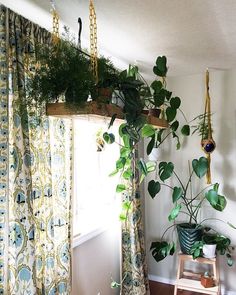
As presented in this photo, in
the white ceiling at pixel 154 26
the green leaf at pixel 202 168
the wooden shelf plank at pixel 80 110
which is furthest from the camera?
the green leaf at pixel 202 168

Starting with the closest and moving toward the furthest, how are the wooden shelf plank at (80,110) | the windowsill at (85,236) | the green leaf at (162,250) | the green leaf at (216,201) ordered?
the wooden shelf plank at (80,110) < the windowsill at (85,236) < the green leaf at (216,201) < the green leaf at (162,250)

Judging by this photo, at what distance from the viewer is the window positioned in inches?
96.1

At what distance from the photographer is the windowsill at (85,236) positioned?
7.07 feet

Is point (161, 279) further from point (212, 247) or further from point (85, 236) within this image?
point (85, 236)

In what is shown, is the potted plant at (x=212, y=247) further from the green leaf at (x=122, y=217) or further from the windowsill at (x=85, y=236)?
the windowsill at (x=85, y=236)

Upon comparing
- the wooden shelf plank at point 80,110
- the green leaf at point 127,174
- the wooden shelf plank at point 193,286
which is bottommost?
the wooden shelf plank at point 193,286

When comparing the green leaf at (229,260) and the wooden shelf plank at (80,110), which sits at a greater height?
the wooden shelf plank at (80,110)

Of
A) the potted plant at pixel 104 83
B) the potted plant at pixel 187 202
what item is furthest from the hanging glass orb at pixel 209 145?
the potted plant at pixel 104 83

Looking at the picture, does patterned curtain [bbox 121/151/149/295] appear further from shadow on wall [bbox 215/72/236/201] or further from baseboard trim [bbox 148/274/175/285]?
shadow on wall [bbox 215/72/236/201]

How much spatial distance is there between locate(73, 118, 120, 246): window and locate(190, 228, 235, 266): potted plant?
2.75 ft

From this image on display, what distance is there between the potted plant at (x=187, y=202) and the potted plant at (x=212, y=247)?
0.06 meters

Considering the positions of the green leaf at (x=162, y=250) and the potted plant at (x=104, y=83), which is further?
the green leaf at (x=162, y=250)

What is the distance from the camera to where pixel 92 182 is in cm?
267

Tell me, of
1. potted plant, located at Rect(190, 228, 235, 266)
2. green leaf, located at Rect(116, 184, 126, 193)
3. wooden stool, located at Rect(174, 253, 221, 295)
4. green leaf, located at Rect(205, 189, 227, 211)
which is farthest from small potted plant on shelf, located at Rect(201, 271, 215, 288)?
green leaf, located at Rect(116, 184, 126, 193)
